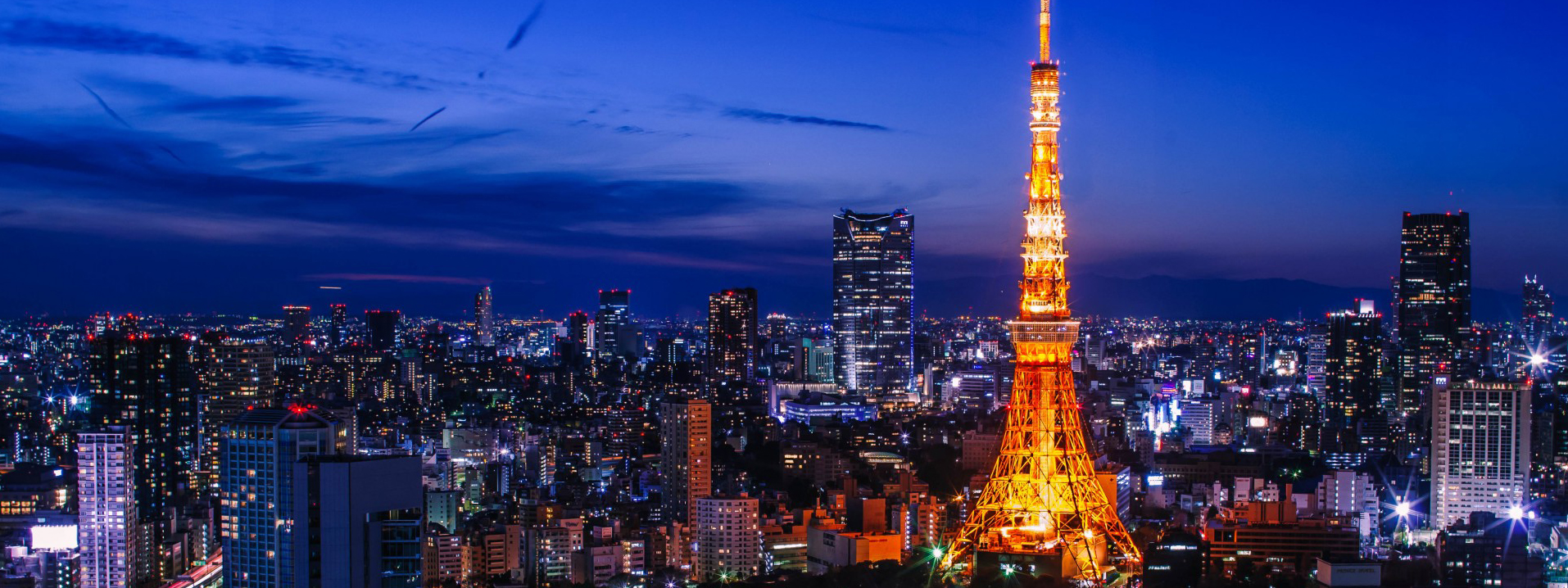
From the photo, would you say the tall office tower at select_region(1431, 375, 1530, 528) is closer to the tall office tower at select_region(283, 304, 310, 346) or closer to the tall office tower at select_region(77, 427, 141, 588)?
the tall office tower at select_region(77, 427, 141, 588)

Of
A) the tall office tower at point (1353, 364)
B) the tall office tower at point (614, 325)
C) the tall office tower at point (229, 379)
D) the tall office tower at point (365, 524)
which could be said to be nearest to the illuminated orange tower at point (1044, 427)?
the tall office tower at point (365, 524)

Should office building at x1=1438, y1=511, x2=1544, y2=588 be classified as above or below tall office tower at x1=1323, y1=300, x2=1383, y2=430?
below

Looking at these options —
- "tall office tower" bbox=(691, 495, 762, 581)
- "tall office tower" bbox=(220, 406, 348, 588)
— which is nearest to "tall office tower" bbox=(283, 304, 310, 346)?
"tall office tower" bbox=(691, 495, 762, 581)

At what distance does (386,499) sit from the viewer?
372 inches

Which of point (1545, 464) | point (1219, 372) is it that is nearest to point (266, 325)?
point (1545, 464)

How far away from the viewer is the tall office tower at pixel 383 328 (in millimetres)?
36156

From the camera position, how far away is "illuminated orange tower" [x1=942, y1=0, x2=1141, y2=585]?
11844 millimetres

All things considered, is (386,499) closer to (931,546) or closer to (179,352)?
(931,546)

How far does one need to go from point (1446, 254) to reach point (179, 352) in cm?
2088

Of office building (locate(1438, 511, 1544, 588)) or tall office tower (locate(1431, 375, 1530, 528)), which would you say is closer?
office building (locate(1438, 511, 1544, 588))

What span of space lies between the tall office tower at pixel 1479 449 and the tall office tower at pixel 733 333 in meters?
20.5

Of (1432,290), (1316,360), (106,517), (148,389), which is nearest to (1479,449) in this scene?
(1432,290)

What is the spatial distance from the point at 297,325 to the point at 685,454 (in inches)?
468

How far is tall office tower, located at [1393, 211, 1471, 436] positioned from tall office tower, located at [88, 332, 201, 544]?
19097 millimetres
